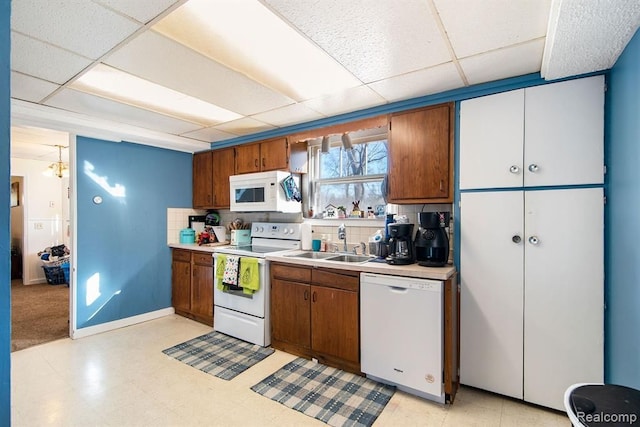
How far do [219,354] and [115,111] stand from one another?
2535 mm

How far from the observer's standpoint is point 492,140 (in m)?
2.26

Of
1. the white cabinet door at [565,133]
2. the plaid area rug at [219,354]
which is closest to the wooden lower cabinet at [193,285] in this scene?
the plaid area rug at [219,354]

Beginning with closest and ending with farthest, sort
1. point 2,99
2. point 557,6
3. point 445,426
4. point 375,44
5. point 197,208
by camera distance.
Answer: point 2,99 → point 557,6 → point 375,44 → point 445,426 → point 197,208

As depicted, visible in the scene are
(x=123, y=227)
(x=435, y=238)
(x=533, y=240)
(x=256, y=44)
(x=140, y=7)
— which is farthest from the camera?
(x=123, y=227)

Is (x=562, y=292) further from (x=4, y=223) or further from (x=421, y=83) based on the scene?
(x=4, y=223)

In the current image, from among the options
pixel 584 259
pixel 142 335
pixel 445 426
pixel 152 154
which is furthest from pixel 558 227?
pixel 152 154

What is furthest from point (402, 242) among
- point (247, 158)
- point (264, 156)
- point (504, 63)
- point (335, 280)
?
point (247, 158)

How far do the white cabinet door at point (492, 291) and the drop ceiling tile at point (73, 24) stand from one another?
8.14ft

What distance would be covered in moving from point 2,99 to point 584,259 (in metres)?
2.87

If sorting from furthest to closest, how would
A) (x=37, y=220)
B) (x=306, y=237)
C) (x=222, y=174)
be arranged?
(x=37, y=220) < (x=222, y=174) < (x=306, y=237)

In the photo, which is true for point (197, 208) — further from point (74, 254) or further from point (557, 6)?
point (557, 6)

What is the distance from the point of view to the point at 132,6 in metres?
1.48

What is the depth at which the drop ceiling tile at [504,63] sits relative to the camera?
185cm

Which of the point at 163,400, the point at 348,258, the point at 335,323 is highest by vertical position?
the point at 348,258
